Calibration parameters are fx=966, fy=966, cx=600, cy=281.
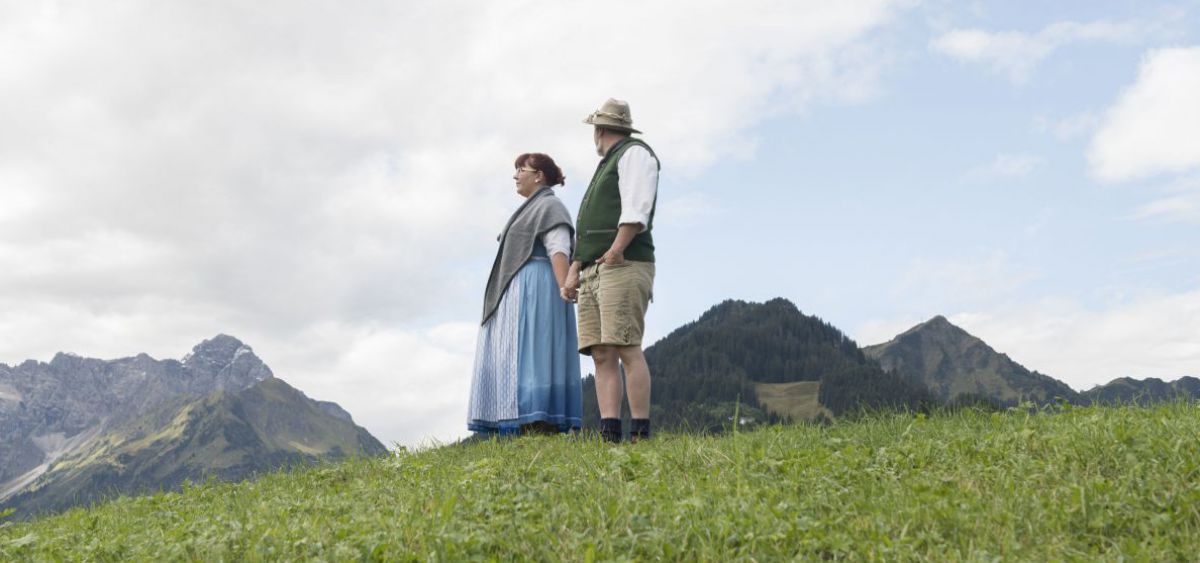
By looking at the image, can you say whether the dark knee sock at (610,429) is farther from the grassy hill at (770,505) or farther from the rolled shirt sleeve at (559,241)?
the rolled shirt sleeve at (559,241)

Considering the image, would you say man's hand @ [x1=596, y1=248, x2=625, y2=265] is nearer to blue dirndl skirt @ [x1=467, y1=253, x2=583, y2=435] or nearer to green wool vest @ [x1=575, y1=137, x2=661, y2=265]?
green wool vest @ [x1=575, y1=137, x2=661, y2=265]

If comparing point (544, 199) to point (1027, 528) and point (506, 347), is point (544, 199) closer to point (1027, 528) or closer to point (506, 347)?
point (506, 347)

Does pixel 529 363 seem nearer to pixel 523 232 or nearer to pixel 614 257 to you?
pixel 523 232

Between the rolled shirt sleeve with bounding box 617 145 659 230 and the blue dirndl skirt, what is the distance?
2536 mm

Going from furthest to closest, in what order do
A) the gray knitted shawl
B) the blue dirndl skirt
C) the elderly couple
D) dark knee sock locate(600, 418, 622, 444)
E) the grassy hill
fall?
the gray knitted shawl, the blue dirndl skirt, dark knee sock locate(600, 418, 622, 444), the elderly couple, the grassy hill

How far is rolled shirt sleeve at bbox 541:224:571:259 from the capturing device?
11.1 meters

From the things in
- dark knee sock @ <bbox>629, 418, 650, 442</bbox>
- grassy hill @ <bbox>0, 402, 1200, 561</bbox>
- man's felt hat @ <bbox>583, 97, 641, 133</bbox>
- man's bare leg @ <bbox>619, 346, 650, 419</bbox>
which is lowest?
grassy hill @ <bbox>0, 402, 1200, 561</bbox>

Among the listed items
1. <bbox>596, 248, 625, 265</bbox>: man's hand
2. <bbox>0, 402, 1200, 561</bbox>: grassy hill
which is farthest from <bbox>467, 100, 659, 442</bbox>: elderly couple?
<bbox>0, 402, 1200, 561</bbox>: grassy hill

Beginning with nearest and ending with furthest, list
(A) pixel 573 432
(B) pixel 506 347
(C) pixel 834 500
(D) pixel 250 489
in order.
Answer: (C) pixel 834 500
(D) pixel 250 489
(A) pixel 573 432
(B) pixel 506 347

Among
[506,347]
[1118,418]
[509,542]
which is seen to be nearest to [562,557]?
[509,542]

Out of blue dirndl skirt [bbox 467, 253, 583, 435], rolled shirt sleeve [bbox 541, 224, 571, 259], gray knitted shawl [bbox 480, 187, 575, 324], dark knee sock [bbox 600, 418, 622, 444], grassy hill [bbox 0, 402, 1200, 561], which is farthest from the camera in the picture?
gray knitted shawl [bbox 480, 187, 575, 324]

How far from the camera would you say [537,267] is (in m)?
11.4

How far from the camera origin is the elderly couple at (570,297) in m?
8.78

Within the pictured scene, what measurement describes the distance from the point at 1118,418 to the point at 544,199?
6.46 metres
